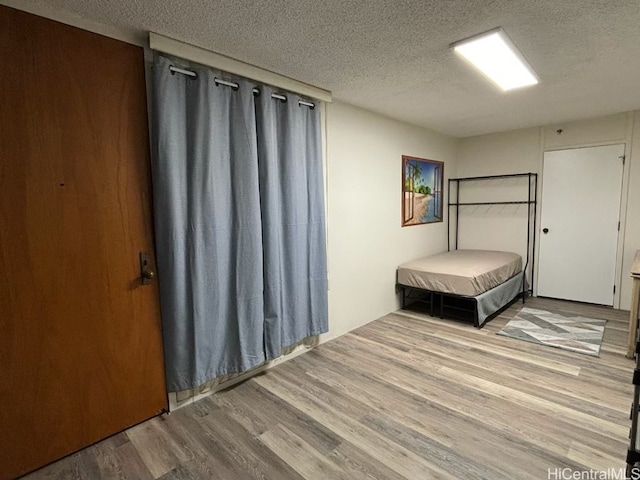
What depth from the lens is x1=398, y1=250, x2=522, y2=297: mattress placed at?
11.3 ft

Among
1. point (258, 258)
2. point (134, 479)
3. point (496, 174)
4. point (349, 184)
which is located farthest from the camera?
point (496, 174)

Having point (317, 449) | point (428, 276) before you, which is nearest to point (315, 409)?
point (317, 449)

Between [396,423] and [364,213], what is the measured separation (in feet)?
7.01

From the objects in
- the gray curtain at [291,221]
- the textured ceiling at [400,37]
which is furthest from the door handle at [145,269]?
the textured ceiling at [400,37]

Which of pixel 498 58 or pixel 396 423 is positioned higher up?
pixel 498 58

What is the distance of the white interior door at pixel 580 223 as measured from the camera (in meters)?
3.96

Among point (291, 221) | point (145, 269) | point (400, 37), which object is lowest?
point (145, 269)

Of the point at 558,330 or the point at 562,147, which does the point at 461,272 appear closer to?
the point at 558,330

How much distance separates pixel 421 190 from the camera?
4477 mm

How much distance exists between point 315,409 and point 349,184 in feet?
7.01

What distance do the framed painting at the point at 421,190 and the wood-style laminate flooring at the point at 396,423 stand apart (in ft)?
6.49

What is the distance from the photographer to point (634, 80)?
2.75 meters

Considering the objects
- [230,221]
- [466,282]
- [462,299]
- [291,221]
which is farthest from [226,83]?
[462,299]

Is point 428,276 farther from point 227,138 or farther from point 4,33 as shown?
point 4,33
